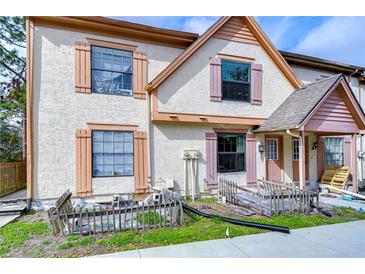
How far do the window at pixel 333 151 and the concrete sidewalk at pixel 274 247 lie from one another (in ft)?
24.7

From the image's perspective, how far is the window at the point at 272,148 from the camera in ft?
34.3

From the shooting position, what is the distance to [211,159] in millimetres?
9508

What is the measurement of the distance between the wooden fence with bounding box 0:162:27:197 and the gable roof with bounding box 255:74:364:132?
10.6 m

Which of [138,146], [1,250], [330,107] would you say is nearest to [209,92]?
[138,146]

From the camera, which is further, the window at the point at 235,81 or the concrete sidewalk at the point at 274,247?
the window at the point at 235,81

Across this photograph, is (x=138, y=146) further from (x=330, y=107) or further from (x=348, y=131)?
(x=348, y=131)

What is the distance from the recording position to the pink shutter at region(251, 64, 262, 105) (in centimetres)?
1001

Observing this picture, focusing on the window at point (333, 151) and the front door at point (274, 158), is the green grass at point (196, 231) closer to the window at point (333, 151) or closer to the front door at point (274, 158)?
the front door at point (274, 158)

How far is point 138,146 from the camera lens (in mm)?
8766

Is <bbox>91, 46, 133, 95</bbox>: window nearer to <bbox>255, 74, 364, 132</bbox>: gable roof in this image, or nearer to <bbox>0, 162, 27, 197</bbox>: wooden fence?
<bbox>0, 162, 27, 197</bbox>: wooden fence

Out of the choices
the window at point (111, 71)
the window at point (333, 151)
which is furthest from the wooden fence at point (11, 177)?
the window at point (333, 151)

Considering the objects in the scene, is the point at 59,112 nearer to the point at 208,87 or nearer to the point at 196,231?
the point at 208,87
